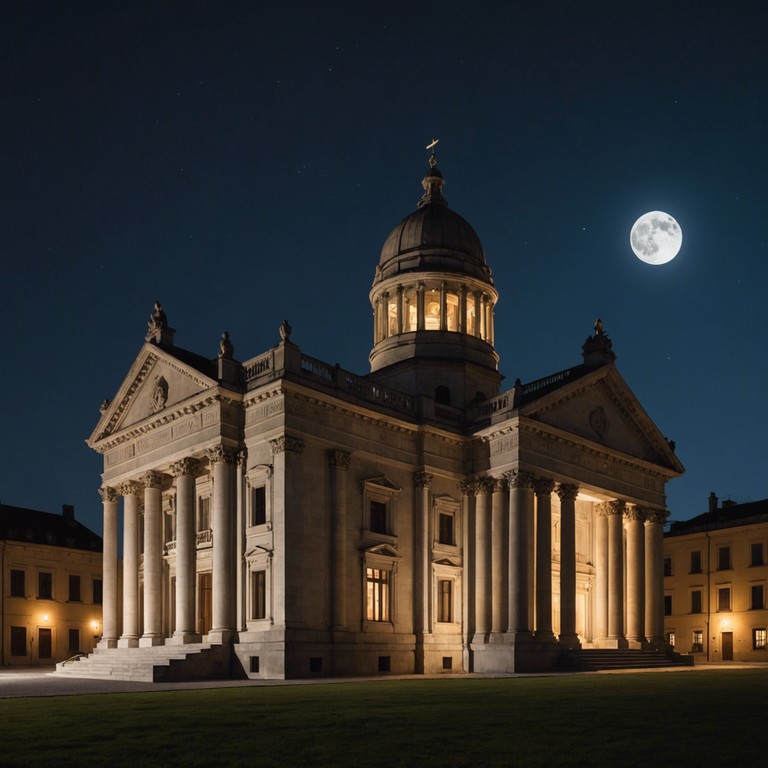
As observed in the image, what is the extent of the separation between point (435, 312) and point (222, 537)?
82.4ft

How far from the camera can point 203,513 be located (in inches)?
1935

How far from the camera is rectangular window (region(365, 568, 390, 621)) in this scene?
153 ft

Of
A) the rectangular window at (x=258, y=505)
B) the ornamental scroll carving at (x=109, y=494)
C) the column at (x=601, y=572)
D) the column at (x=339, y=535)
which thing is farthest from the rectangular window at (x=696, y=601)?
the ornamental scroll carving at (x=109, y=494)

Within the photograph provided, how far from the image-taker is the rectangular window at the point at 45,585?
7338cm

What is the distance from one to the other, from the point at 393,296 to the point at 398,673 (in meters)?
26.2

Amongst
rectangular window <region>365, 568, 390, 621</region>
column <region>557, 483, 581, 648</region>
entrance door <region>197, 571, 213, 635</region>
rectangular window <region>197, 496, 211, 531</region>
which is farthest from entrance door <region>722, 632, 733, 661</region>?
rectangular window <region>197, 496, 211, 531</region>

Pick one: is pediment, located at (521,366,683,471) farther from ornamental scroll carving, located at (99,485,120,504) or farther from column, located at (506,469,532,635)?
ornamental scroll carving, located at (99,485,120,504)

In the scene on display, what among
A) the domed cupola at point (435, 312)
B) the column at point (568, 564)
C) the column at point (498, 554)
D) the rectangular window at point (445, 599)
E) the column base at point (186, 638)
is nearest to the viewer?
the column base at point (186, 638)

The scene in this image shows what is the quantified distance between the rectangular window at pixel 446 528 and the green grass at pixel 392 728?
74.4 ft

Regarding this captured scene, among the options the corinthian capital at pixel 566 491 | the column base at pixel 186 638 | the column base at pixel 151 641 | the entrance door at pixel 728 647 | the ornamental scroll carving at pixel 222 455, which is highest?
the ornamental scroll carving at pixel 222 455

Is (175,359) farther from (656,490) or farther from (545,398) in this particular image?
(656,490)

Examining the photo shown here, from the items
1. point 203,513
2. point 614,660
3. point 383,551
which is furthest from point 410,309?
point 614,660

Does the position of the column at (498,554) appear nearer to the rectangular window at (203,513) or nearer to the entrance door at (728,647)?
the rectangular window at (203,513)

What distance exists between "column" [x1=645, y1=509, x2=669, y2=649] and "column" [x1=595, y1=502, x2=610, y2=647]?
289cm
